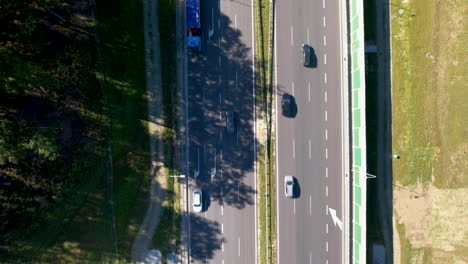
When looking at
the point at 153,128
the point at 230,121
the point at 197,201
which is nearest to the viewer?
the point at 197,201

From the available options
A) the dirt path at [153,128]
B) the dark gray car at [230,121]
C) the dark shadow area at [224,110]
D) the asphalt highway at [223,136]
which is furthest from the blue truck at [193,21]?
the dark gray car at [230,121]

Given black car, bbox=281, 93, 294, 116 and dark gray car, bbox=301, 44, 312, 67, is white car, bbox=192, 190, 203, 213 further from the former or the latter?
dark gray car, bbox=301, 44, 312, 67

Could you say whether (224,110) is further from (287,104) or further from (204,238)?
(204,238)

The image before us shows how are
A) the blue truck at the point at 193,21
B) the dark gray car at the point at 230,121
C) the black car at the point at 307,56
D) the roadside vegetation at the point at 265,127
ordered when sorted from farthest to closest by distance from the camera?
the roadside vegetation at the point at 265,127, the dark gray car at the point at 230,121, the black car at the point at 307,56, the blue truck at the point at 193,21

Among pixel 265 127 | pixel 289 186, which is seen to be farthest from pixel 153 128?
pixel 289 186

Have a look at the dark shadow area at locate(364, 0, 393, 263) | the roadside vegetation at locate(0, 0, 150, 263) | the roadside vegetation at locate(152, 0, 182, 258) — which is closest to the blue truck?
the roadside vegetation at locate(152, 0, 182, 258)

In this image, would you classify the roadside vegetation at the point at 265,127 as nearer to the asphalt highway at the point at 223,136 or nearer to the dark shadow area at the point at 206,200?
the asphalt highway at the point at 223,136
